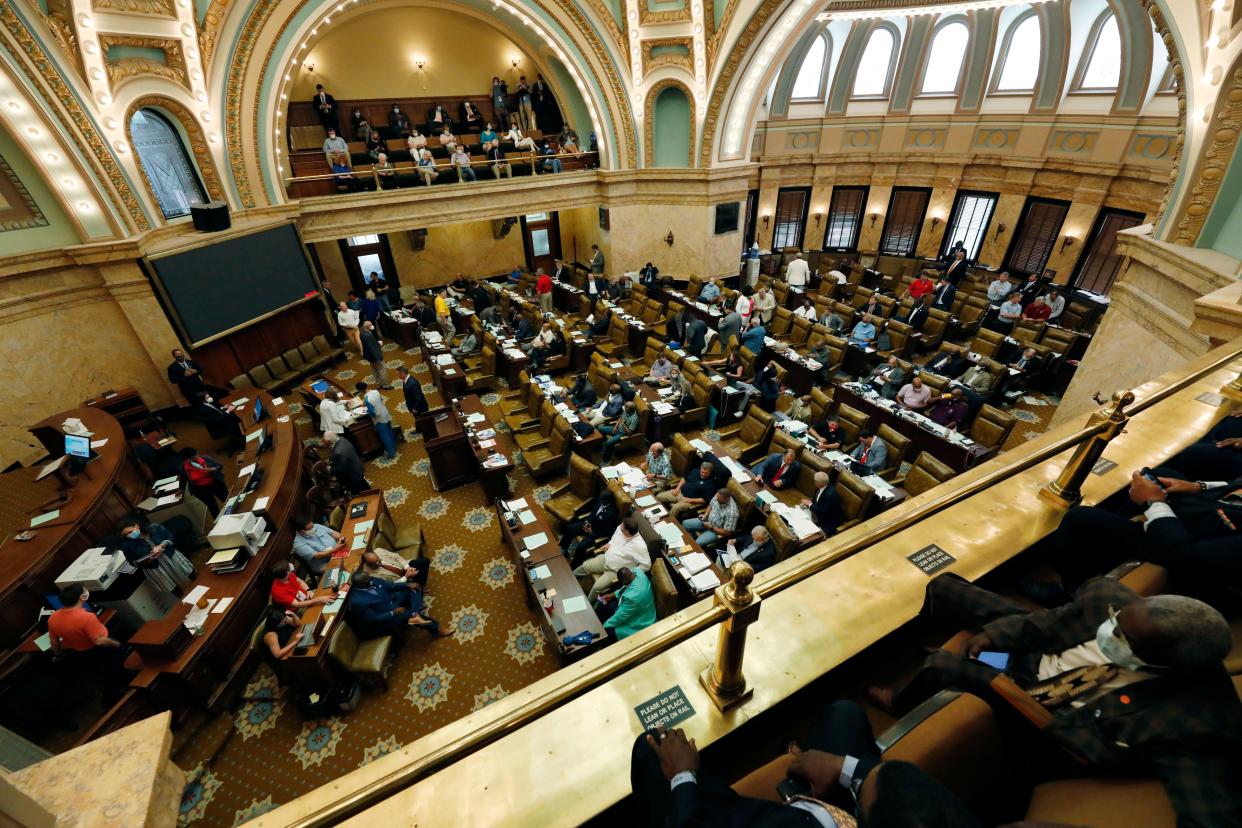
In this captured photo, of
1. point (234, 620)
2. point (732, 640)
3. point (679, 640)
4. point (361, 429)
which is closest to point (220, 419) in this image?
point (361, 429)

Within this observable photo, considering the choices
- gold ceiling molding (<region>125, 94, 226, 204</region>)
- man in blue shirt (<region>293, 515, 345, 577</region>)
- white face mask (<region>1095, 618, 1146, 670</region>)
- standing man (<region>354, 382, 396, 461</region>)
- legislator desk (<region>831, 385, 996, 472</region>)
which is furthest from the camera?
gold ceiling molding (<region>125, 94, 226, 204</region>)

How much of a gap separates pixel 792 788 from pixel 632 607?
2.99 metres

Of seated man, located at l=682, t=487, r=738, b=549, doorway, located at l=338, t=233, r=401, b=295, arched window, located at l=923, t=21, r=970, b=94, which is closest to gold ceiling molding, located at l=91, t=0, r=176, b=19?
doorway, located at l=338, t=233, r=401, b=295

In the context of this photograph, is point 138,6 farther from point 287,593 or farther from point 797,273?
point 797,273

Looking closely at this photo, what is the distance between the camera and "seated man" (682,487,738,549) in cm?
595

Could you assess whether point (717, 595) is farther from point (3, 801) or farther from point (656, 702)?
point (3, 801)

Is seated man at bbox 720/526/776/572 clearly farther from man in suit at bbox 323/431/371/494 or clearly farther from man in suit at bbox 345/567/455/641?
man in suit at bbox 323/431/371/494

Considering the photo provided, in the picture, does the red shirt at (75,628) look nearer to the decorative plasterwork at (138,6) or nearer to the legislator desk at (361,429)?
the legislator desk at (361,429)

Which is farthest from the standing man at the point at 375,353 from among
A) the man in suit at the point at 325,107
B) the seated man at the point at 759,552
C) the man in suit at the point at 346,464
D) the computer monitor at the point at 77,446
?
the seated man at the point at 759,552

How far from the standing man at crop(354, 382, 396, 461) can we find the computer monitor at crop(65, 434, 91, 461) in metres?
3.27

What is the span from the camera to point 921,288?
493 inches

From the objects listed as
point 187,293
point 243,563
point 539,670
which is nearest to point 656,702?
point 539,670

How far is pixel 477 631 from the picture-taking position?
18.7 ft

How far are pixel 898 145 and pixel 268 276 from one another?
18.4m
